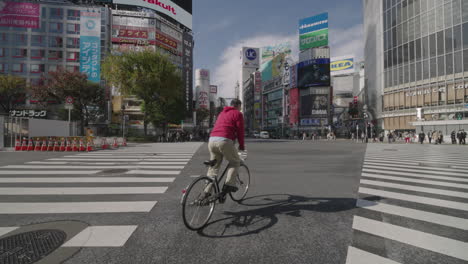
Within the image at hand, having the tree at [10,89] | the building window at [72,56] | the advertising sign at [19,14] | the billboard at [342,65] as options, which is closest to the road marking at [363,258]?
the tree at [10,89]

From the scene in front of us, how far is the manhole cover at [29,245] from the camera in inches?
91.9

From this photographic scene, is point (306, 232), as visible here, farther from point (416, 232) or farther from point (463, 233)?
Answer: point (463, 233)

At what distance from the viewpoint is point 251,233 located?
9.71 ft

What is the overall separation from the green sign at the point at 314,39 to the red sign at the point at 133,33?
4672 centimetres

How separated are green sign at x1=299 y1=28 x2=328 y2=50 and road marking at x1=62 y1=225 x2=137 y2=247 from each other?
76.1m

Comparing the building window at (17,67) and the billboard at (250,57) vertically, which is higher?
the billboard at (250,57)

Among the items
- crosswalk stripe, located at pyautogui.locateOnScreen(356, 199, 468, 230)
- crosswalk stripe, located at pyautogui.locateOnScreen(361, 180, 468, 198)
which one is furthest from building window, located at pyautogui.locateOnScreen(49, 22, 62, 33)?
crosswalk stripe, located at pyautogui.locateOnScreen(356, 199, 468, 230)

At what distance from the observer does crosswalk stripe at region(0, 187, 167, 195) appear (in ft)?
15.8

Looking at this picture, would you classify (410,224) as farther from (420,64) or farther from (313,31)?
(313,31)

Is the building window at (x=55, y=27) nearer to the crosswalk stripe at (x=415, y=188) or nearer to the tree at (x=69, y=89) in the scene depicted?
the tree at (x=69, y=89)

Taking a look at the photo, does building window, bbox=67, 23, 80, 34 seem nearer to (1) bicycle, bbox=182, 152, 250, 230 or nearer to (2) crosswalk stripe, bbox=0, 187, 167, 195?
(2) crosswalk stripe, bbox=0, 187, 167, 195

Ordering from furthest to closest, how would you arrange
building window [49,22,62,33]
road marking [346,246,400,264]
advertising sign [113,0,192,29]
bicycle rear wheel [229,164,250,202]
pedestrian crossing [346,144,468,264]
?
advertising sign [113,0,192,29] < building window [49,22,62,33] < bicycle rear wheel [229,164,250,202] < pedestrian crossing [346,144,468,264] < road marking [346,246,400,264]

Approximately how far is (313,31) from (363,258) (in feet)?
259

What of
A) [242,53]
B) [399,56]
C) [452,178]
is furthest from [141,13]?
[242,53]
